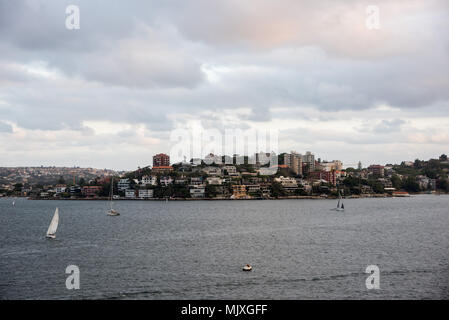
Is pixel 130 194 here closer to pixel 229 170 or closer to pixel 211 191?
pixel 211 191

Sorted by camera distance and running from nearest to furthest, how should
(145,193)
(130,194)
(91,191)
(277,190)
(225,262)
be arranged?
(225,262) < (277,190) < (145,193) < (130,194) < (91,191)

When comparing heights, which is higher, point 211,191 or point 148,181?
point 148,181

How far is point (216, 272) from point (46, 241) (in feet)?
66.3

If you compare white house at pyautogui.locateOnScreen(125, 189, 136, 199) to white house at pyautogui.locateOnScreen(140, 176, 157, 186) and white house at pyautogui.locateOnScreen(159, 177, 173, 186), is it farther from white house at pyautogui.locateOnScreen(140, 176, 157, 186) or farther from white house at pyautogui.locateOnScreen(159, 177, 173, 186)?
white house at pyautogui.locateOnScreen(159, 177, 173, 186)

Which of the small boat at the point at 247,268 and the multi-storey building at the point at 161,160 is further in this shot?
the multi-storey building at the point at 161,160

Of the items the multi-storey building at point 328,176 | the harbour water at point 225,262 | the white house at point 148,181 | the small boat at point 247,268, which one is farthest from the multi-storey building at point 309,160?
the small boat at point 247,268

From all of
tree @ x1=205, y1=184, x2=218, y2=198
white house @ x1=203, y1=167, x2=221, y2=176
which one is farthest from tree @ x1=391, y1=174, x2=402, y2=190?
tree @ x1=205, y1=184, x2=218, y2=198

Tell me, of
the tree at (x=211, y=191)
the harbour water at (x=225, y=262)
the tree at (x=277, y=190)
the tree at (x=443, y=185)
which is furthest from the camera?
the tree at (x=443, y=185)

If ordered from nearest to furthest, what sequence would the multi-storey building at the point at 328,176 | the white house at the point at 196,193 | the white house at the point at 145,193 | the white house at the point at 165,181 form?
the white house at the point at 196,193 < the white house at the point at 145,193 < the white house at the point at 165,181 < the multi-storey building at the point at 328,176

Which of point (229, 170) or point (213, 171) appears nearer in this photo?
point (213, 171)

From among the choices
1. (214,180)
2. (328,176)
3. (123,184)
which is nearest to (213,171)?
(214,180)

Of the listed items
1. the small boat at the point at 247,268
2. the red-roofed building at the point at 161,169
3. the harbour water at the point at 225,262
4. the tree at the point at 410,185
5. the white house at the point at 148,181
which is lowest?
the harbour water at the point at 225,262

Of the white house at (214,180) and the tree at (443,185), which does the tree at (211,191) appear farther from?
the tree at (443,185)
